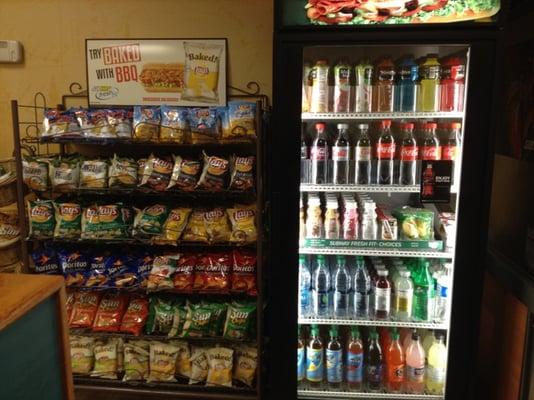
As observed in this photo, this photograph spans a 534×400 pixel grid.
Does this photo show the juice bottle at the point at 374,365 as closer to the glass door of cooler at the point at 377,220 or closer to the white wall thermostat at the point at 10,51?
the glass door of cooler at the point at 377,220

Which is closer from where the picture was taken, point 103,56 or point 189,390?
point 189,390

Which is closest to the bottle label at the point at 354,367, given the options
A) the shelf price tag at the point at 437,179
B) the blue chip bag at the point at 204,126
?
the shelf price tag at the point at 437,179

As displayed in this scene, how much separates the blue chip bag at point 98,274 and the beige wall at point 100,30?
1114mm

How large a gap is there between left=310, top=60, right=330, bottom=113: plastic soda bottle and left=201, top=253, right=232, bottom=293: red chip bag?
40.3 inches

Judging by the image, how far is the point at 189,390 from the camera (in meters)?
2.56

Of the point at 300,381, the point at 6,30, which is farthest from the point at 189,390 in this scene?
the point at 6,30

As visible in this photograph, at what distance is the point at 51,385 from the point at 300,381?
1.34m

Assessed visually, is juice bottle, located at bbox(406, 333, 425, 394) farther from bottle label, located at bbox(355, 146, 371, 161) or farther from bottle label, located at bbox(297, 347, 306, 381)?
bottle label, located at bbox(355, 146, 371, 161)

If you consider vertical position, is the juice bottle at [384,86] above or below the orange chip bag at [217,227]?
above

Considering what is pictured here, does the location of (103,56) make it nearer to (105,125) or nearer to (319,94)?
(105,125)

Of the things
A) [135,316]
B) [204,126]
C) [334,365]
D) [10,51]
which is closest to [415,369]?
[334,365]

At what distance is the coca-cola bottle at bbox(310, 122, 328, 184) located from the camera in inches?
84.7

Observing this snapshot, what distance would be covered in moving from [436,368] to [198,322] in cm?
130

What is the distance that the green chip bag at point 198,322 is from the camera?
8.32 ft
